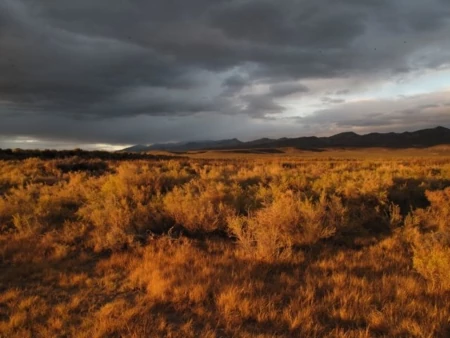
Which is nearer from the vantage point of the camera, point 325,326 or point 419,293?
point 325,326

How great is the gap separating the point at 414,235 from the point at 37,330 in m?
6.80

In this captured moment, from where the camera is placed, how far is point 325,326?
431cm

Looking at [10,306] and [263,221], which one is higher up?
[263,221]

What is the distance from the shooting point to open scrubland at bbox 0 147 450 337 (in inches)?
171

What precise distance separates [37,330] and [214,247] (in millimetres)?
3476

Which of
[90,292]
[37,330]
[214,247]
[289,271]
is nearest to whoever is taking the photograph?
[37,330]

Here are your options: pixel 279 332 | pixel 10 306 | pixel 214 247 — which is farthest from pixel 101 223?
pixel 279 332

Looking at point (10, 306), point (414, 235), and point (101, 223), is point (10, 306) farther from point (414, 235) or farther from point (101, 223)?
point (414, 235)

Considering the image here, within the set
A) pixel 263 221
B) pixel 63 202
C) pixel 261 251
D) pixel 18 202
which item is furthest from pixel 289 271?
pixel 18 202

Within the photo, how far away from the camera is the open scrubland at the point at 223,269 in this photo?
4.36 meters

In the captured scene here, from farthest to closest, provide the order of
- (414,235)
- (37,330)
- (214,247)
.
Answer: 1. (414,235)
2. (214,247)
3. (37,330)

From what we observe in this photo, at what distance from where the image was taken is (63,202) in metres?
10.6

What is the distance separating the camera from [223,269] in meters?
5.95

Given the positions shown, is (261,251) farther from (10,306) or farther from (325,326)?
(10,306)
